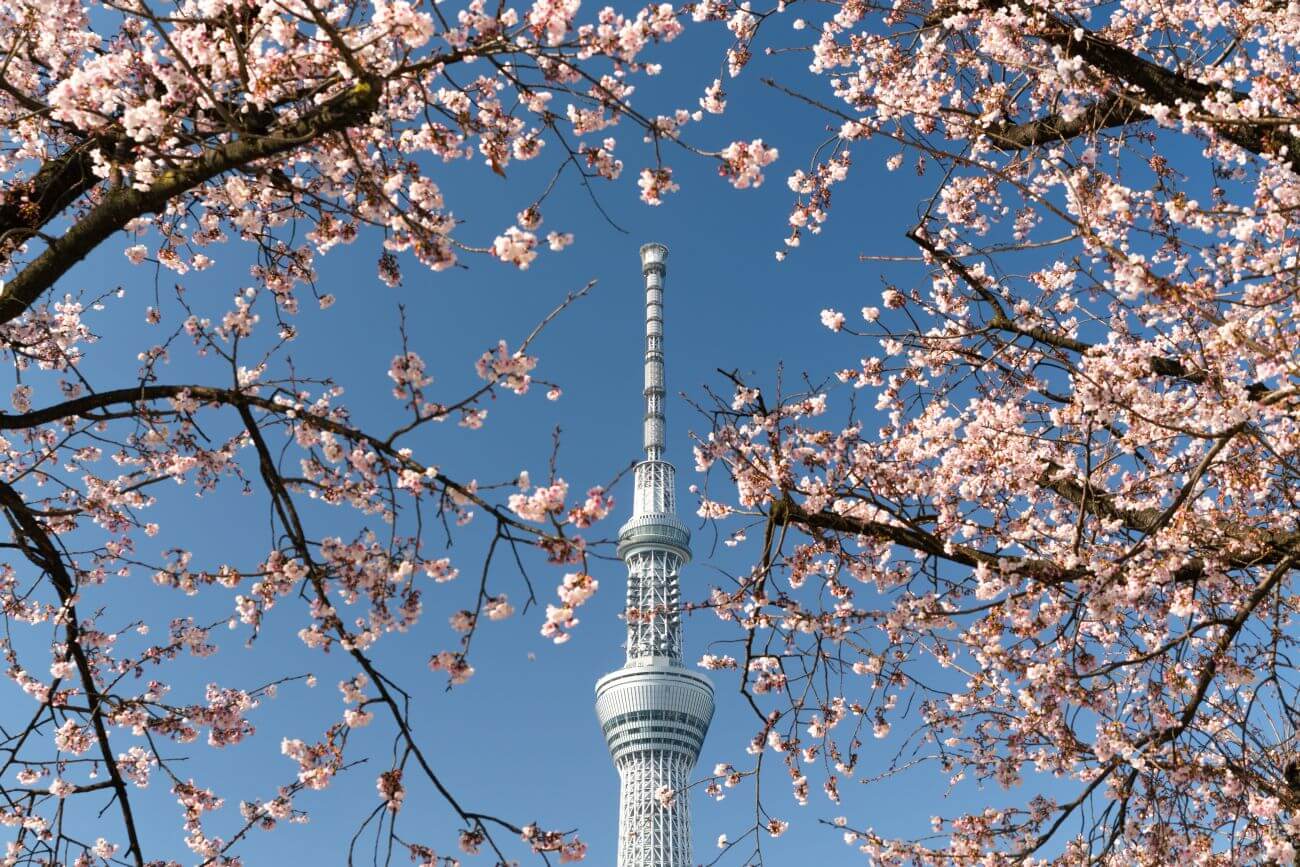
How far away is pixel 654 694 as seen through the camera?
6706cm

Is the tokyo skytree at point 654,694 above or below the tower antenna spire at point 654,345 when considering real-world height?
below

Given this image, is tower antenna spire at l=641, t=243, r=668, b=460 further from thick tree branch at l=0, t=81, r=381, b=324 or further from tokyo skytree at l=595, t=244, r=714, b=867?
thick tree branch at l=0, t=81, r=381, b=324

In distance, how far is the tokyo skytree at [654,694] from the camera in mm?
66000

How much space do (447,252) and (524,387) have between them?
25.6 inches

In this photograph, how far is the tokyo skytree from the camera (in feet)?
217

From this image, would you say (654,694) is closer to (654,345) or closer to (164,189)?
(654,345)

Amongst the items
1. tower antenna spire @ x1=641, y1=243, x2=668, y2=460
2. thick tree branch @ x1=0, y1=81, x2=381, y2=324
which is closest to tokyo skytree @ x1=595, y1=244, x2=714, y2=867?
tower antenna spire @ x1=641, y1=243, x2=668, y2=460

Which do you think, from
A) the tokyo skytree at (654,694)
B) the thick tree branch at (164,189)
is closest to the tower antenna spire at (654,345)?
the tokyo skytree at (654,694)

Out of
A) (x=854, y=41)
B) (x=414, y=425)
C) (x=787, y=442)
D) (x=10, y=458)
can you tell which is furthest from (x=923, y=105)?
(x=10, y=458)

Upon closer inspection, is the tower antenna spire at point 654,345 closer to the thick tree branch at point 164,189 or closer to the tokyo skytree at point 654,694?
the tokyo skytree at point 654,694

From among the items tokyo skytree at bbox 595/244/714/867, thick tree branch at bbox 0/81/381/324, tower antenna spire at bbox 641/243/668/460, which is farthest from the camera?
tower antenna spire at bbox 641/243/668/460

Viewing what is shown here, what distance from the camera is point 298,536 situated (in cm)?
466

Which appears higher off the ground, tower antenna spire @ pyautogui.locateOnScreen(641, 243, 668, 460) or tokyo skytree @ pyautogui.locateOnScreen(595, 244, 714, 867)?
tower antenna spire @ pyautogui.locateOnScreen(641, 243, 668, 460)

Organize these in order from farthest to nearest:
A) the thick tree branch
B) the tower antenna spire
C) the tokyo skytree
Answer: the tower antenna spire < the tokyo skytree < the thick tree branch
